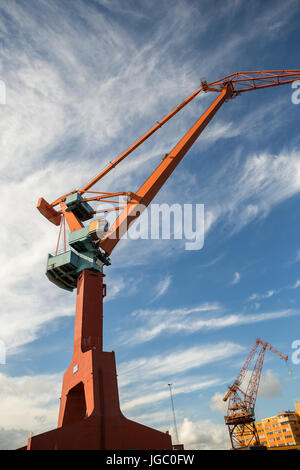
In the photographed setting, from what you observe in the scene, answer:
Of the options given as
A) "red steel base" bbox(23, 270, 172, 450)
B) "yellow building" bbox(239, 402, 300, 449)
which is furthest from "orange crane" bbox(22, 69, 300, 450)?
"yellow building" bbox(239, 402, 300, 449)

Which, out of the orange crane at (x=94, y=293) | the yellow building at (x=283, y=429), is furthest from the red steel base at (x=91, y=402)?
the yellow building at (x=283, y=429)

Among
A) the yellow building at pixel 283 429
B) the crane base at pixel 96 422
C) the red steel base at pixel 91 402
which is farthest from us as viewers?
the yellow building at pixel 283 429

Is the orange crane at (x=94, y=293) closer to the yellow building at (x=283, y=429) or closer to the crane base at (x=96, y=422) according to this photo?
the crane base at (x=96, y=422)

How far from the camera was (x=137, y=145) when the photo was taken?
A: 31953 mm

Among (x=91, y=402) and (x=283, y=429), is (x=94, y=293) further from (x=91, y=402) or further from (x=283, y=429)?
(x=283, y=429)

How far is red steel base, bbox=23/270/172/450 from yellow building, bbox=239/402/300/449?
98.5 metres

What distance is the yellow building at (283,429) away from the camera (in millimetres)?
92188

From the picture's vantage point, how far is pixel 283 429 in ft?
312

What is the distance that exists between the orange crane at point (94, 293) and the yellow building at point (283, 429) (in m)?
98.4

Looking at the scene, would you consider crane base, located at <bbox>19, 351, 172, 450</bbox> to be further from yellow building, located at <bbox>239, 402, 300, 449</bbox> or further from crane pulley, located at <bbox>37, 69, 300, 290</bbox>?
yellow building, located at <bbox>239, 402, 300, 449</bbox>

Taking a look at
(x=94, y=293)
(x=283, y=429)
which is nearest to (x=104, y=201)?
(x=94, y=293)

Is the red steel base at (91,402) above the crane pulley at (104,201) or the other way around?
the other way around
